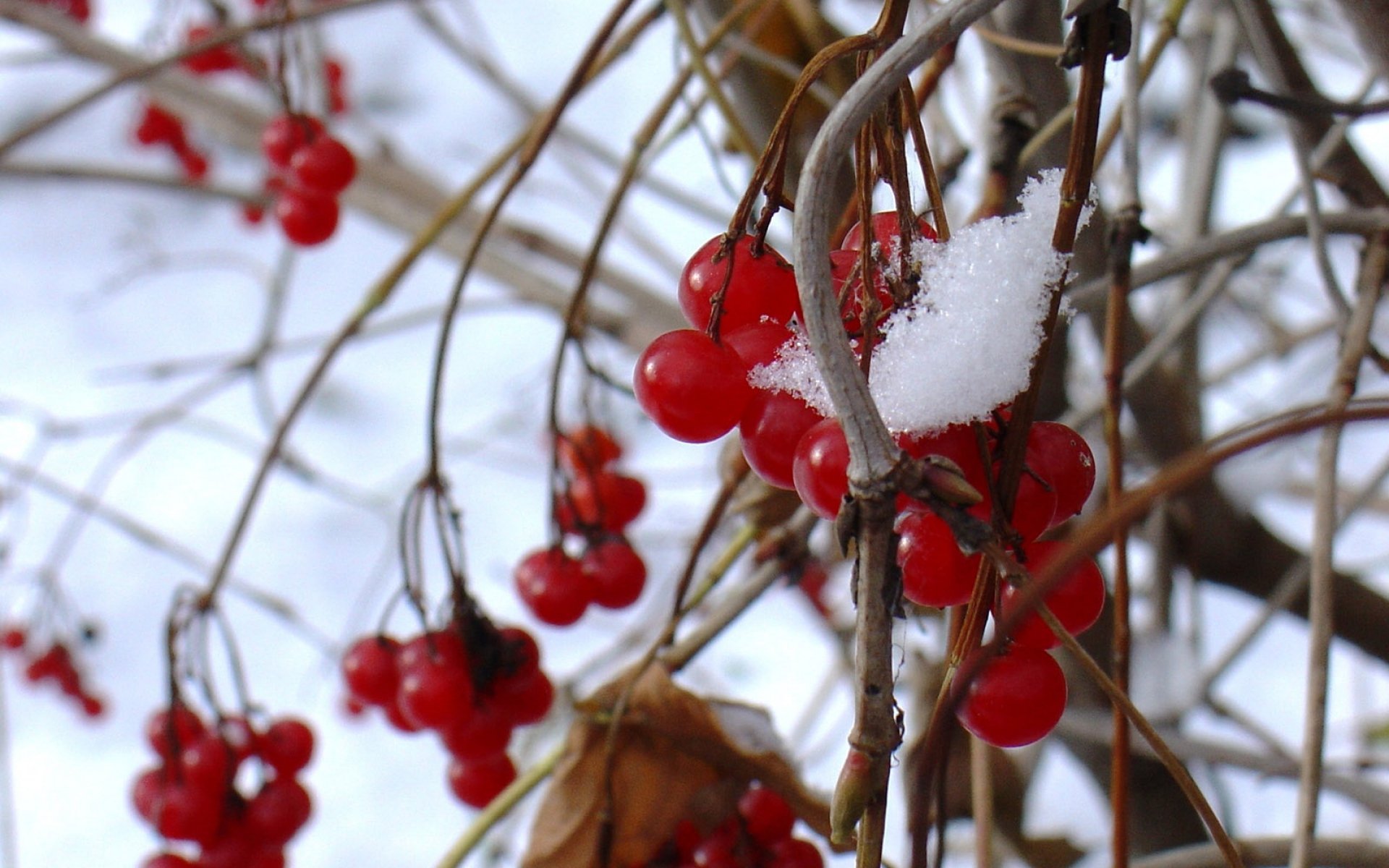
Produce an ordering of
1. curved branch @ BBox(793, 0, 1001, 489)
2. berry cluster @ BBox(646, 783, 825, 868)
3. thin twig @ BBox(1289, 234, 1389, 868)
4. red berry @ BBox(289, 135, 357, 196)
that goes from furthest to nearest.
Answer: red berry @ BBox(289, 135, 357, 196) → berry cluster @ BBox(646, 783, 825, 868) → thin twig @ BBox(1289, 234, 1389, 868) → curved branch @ BBox(793, 0, 1001, 489)

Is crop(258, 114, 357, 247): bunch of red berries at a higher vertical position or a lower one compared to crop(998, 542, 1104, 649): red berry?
higher

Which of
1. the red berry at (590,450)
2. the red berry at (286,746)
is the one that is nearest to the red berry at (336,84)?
the red berry at (590,450)

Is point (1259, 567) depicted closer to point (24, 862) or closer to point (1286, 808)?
point (1286, 808)

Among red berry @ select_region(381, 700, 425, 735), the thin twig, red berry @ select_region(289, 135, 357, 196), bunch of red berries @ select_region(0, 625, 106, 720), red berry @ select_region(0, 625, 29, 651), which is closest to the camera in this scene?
the thin twig

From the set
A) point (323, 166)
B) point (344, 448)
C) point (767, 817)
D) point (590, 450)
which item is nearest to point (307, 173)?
point (323, 166)

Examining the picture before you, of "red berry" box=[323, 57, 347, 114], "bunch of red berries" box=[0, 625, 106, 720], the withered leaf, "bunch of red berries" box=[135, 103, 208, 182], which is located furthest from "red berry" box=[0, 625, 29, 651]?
the withered leaf

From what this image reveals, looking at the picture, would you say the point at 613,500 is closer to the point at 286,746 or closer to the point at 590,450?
the point at 590,450

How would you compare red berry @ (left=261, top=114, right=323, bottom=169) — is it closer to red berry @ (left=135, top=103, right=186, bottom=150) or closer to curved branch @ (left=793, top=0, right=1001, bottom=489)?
curved branch @ (left=793, top=0, right=1001, bottom=489)
